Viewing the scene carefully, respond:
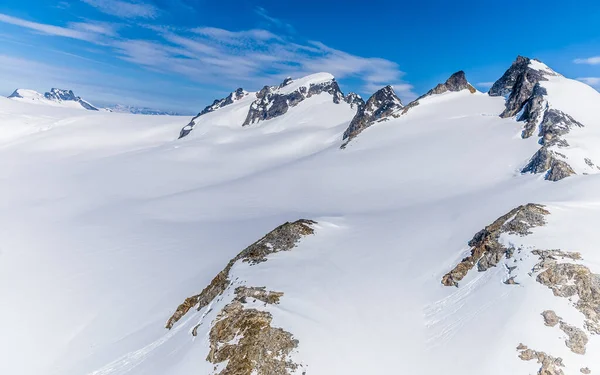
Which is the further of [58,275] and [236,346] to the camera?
[58,275]

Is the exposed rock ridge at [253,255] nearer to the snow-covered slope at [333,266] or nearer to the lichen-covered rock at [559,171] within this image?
the snow-covered slope at [333,266]

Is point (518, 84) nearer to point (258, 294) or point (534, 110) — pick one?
point (534, 110)

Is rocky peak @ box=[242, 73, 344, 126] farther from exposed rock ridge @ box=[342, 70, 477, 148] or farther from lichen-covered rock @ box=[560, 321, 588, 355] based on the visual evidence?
lichen-covered rock @ box=[560, 321, 588, 355]

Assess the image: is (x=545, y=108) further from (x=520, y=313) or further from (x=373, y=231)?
(x=520, y=313)

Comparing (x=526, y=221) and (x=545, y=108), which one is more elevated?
(x=545, y=108)

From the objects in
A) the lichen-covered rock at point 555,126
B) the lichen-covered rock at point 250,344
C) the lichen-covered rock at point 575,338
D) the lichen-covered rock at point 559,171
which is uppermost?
the lichen-covered rock at point 555,126

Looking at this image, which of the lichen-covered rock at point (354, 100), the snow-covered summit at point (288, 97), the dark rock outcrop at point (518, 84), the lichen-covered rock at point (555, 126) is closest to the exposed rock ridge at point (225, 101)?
the snow-covered summit at point (288, 97)

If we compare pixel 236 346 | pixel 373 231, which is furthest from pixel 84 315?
pixel 373 231
